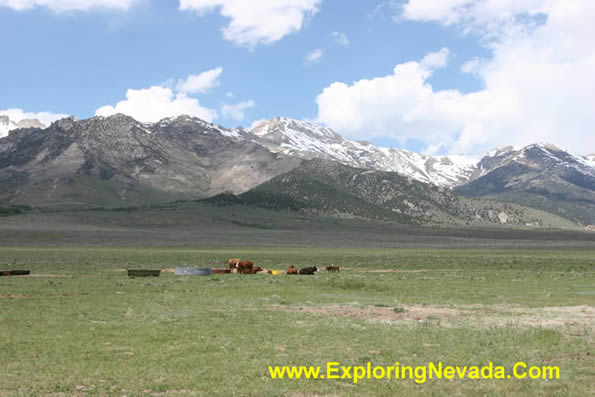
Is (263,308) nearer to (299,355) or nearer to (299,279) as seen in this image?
(299,355)

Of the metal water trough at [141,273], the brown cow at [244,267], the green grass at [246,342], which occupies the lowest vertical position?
the metal water trough at [141,273]

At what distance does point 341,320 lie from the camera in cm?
2220

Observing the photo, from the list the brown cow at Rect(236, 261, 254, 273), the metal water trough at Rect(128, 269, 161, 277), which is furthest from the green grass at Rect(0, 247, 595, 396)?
the brown cow at Rect(236, 261, 254, 273)

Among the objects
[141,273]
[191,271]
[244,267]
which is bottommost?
[141,273]

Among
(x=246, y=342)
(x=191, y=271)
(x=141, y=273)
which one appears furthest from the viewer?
(x=191, y=271)

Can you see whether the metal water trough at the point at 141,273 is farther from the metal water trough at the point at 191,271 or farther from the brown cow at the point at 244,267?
the brown cow at the point at 244,267

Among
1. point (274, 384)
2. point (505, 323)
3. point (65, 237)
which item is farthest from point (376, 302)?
point (65, 237)

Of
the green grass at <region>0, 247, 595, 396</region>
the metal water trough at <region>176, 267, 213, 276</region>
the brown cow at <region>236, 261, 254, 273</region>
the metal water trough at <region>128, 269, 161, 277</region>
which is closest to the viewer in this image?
the green grass at <region>0, 247, 595, 396</region>

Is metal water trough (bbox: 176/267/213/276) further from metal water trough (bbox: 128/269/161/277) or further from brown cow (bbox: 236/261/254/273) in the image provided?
brown cow (bbox: 236/261/254/273)

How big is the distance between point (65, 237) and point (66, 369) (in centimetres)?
13399

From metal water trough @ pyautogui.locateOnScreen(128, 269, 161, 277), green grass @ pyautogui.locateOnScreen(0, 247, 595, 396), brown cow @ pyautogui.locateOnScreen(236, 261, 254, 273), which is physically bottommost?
metal water trough @ pyautogui.locateOnScreen(128, 269, 161, 277)

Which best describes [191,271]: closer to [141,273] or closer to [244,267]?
[141,273]

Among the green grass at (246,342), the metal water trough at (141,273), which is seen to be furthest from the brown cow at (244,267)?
the green grass at (246,342)

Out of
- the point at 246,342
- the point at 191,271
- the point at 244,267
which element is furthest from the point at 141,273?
the point at 246,342
